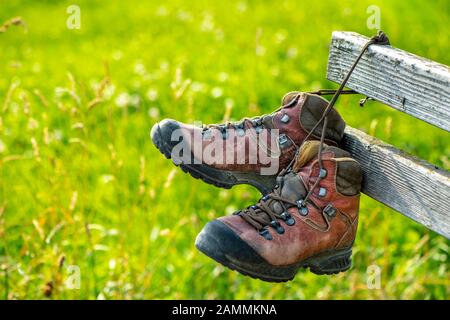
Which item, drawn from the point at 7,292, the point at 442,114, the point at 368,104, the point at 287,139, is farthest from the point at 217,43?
the point at 442,114

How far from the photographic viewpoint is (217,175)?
240cm

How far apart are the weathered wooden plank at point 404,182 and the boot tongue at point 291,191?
0.72ft

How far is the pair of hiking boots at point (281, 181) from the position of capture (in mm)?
2180

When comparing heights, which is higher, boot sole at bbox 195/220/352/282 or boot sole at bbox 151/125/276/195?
boot sole at bbox 151/125/276/195

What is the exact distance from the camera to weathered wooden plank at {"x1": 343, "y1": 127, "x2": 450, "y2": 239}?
2080 mm

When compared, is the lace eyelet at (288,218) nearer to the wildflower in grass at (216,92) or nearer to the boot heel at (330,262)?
the boot heel at (330,262)

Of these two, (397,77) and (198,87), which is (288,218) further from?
(198,87)

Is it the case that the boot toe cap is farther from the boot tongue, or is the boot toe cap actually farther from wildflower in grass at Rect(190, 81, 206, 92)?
wildflower in grass at Rect(190, 81, 206, 92)

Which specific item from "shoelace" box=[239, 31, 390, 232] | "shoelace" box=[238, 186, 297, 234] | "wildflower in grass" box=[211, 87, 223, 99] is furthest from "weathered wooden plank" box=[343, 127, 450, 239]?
"wildflower in grass" box=[211, 87, 223, 99]

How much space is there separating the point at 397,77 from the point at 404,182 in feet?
0.98

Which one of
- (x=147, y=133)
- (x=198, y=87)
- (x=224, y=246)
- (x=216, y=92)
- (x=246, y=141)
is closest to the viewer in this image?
(x=224, y=246)

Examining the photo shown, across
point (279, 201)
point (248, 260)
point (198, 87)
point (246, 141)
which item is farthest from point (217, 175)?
point (198, 87)

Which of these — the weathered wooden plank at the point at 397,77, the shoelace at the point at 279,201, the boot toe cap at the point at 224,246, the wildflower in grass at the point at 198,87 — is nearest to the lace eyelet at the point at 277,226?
the shoelace at the point at 279,201
